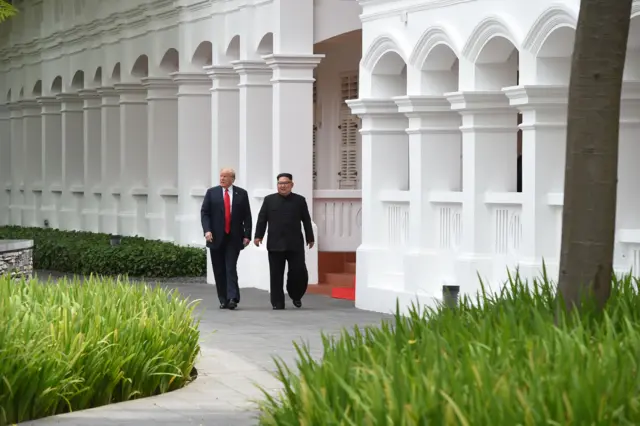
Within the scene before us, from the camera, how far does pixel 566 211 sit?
9.80 meters

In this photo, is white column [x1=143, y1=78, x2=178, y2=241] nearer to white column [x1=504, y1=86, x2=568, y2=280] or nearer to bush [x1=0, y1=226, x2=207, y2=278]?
bush [x1=0, y1=226, x2=207, y2=278]

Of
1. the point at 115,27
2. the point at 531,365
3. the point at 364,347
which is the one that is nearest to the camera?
the point at 531,365

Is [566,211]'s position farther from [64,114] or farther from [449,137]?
[64,114]

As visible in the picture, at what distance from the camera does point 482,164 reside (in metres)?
19.0

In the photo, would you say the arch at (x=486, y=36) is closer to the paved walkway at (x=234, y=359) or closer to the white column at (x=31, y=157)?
the paved walkway at (x=234, y=359)

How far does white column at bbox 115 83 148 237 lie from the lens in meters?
33.0

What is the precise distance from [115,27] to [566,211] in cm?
2480

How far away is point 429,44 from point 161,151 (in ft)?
40.1

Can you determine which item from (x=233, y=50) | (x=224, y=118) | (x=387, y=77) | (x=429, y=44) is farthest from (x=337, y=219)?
(x=429, y=44)

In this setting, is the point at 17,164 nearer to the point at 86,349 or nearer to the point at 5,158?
the point at 5,158

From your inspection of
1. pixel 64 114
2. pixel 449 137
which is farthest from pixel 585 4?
pixel 64 114

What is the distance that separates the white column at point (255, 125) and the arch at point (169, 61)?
4763 millimetres

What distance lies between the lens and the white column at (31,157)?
41531 mm

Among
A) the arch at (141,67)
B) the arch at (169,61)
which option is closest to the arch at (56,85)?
the arch at (141,67)
